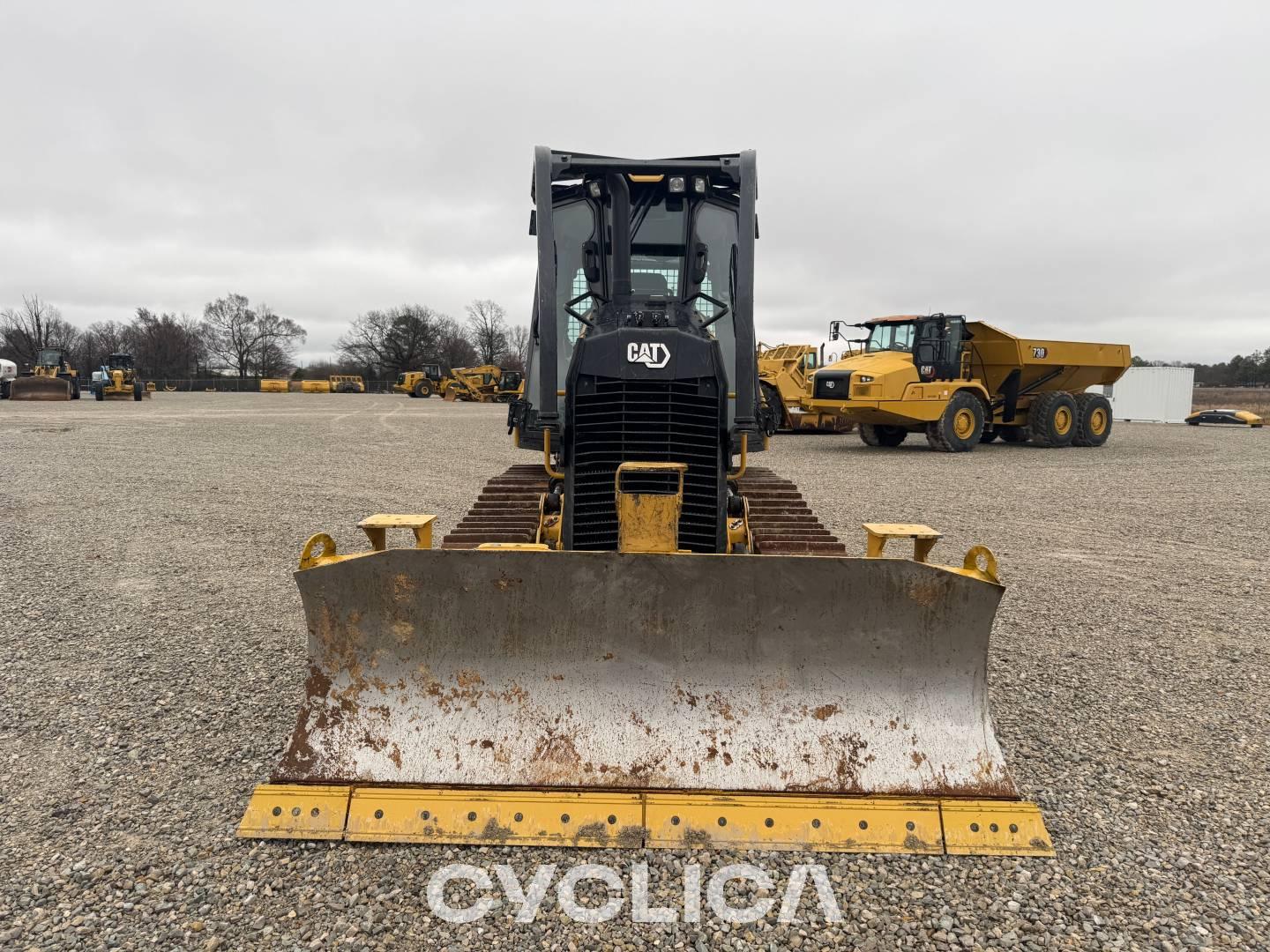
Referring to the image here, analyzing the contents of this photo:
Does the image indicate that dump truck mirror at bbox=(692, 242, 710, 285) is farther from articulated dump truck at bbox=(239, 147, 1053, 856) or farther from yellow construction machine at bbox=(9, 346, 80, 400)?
yellow construction machine at bbox=(9, 346, 80, 400)

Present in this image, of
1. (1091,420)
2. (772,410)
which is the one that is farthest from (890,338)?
(772,410)

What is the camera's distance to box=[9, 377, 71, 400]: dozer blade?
36594 mm

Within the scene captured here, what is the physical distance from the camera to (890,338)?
1788 cm

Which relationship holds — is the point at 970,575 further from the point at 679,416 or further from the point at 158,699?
the point at 158,699

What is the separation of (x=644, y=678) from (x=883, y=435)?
16949 millimetres

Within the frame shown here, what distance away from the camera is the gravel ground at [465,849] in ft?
7.79

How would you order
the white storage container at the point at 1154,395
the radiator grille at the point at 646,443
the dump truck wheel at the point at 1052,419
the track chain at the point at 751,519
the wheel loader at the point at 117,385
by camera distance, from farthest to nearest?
the wheel loader at the point at 117,385
the white storage container at the point at 1154,395
the dump truck wheel at the point at 1052,419
the track chain at the point at 751,519
the radiator grille at the point at 646,443

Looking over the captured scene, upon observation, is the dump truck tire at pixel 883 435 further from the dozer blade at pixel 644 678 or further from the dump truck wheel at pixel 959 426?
the dozer blade at pixel 644 678

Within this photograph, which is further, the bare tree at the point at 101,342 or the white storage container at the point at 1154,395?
the bare tree at the point at 101,342

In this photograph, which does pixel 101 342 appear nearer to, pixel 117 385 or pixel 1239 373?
pixel 117 385

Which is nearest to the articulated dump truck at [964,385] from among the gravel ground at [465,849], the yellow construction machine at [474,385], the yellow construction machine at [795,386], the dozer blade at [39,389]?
the yellow construction machine at [795,386]

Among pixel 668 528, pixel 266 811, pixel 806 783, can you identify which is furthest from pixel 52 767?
pixel 806 783

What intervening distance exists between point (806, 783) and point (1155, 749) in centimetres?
176

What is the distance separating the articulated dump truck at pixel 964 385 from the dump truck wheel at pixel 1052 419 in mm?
22
